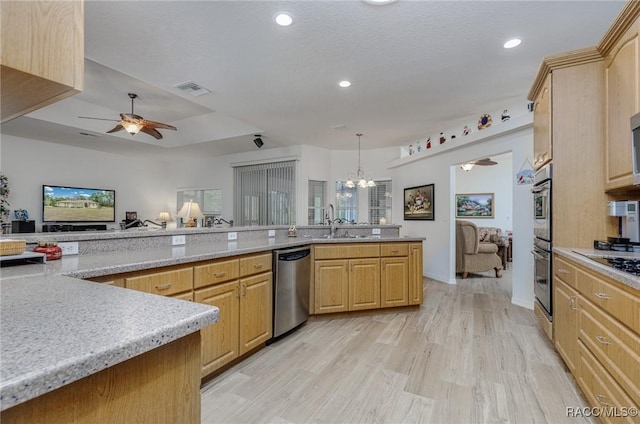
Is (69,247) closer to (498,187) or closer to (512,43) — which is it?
(512,43)

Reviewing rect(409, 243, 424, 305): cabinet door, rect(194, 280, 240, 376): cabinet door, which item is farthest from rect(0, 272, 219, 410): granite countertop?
rect(409, 243, 424, 305): cabinet door

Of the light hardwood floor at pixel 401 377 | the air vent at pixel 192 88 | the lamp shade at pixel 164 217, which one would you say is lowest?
the light hardwood floor at pixel 401 377

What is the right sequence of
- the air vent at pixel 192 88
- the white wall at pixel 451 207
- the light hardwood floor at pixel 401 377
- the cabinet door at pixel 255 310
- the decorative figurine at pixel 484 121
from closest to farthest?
1. the light hardwood floor at pixel 401 377
2. the cabinet door at pixel 255 310
3. the air vent at pixel 192 88
4. the white wall at pixel 451 207
5. the decorative figurine at pixel 484 121

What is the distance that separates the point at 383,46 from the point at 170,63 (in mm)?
1971

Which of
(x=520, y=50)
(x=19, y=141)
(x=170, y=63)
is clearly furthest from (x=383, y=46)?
(x=19, y=141)

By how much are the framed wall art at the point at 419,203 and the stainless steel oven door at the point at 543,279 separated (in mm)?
2778

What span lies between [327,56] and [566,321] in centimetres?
281

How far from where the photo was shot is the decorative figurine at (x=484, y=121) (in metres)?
4.38

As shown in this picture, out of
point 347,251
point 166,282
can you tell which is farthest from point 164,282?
point 347,251

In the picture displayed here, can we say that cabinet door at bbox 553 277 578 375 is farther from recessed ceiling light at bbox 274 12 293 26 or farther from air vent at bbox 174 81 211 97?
air vent at bbox 174 81 211 97

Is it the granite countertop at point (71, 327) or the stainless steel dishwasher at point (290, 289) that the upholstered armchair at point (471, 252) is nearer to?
the stainless steel dishwasher at point (290, 289)

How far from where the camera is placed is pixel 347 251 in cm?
350

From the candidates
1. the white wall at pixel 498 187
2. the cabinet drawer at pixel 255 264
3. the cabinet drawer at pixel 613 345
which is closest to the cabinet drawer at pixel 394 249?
the cabinet drawer at pixel 255 264

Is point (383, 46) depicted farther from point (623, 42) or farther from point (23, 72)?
point (23, 72)
